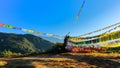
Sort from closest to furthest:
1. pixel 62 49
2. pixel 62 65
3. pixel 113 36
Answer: pixel 62 65 → pixel 113 36 → pixel 62 49

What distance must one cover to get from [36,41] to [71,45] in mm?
87830

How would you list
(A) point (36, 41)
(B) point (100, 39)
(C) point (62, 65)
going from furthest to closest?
(A) point (36, 41) < (B) point (100, 39) < (C) point (62, 65)

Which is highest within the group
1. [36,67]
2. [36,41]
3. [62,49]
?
[36,41]

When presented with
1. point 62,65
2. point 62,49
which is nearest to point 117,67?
point 62,65

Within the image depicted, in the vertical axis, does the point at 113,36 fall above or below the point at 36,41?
below

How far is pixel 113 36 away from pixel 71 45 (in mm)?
6143

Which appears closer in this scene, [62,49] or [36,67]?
[36,67]

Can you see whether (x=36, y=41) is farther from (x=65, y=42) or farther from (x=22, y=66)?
(x=22, y=66)

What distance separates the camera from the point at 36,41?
386 feet

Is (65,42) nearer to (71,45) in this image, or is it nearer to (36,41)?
(71,45)

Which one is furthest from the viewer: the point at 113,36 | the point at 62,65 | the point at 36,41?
the point at 36,41

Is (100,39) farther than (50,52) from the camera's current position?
No

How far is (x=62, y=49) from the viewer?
30.0 meters

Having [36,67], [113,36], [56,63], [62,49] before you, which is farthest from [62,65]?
[62,49]
